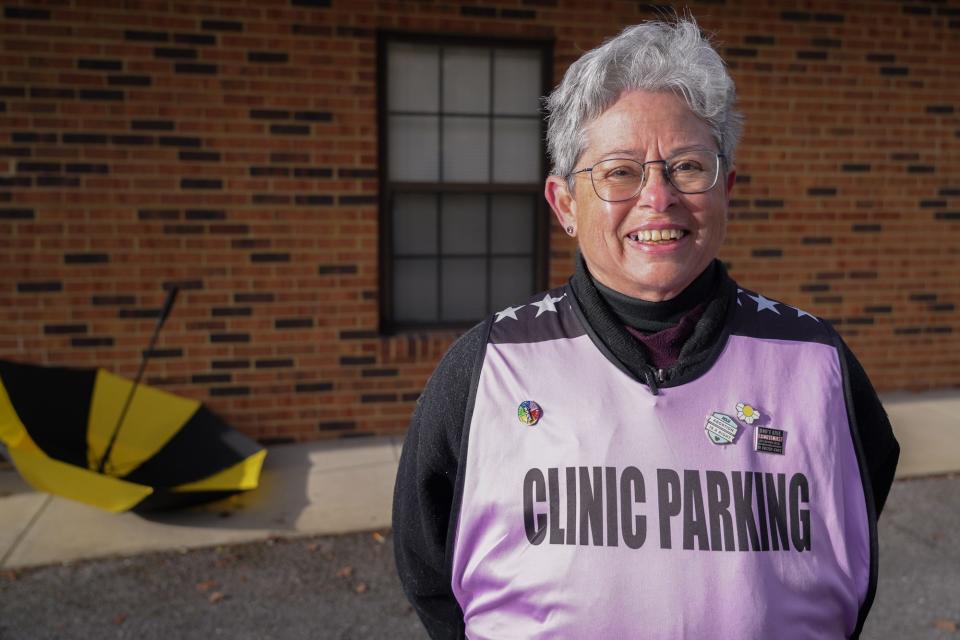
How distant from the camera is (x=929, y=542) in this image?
3.97 meters

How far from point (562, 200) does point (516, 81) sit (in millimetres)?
3902

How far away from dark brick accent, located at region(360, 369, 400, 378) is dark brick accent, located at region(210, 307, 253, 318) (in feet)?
2.68

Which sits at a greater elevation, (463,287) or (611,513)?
(611,513)

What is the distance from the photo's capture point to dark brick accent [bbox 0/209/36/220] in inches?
186

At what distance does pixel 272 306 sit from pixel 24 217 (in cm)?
149

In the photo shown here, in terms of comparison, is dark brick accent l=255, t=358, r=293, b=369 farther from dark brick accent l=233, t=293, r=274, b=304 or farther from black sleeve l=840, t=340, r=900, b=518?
black sleeve l=840, t=340, r=900, b=518

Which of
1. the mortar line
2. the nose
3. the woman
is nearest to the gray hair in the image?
the woman

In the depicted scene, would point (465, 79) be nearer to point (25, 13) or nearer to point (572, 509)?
point (25, 13)

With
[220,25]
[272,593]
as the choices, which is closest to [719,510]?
[272,593]

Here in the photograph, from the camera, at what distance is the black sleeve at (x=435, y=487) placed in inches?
64.5

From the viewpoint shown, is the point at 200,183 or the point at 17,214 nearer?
the point at 17,214

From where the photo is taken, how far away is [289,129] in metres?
5.02

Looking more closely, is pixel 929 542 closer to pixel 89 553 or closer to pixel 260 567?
pixel 260 567

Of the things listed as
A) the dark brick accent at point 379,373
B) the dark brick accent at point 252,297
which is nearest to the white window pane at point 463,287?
the dark brick accent at point 379,373
